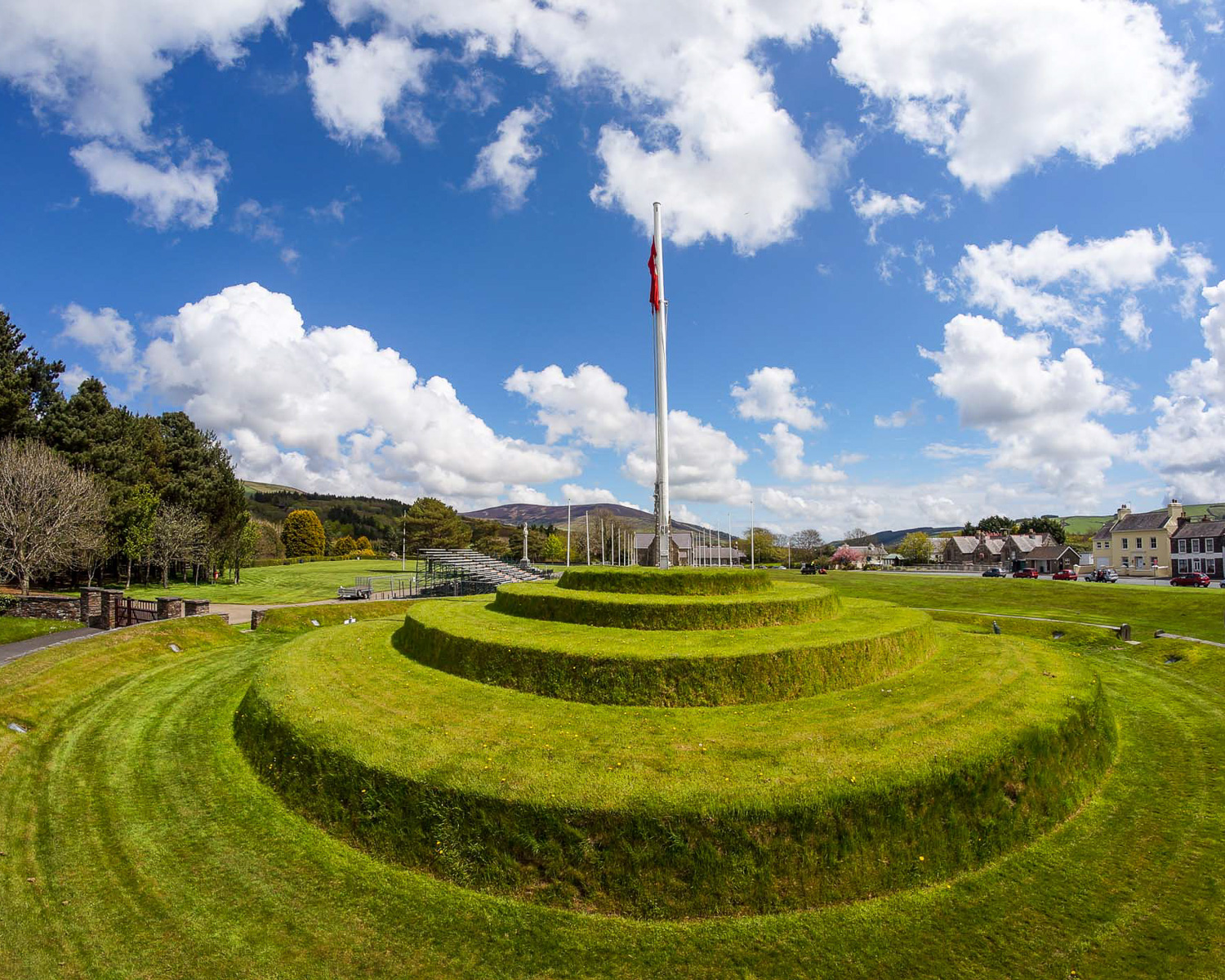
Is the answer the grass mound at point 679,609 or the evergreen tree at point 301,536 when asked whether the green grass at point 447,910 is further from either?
the evergreen tree at point 301,536

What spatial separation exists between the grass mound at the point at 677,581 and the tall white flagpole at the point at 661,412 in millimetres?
7274

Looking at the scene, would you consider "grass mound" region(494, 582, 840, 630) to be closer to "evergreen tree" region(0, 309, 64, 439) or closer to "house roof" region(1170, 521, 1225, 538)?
"evergreen tree" region(0, 309, 64, 439)

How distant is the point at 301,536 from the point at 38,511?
245ft

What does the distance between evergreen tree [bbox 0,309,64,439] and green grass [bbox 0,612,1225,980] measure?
1431 inches

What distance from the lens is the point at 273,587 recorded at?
52.5 m

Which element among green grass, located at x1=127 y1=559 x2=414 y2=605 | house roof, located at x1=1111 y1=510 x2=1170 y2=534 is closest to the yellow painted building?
house roof, located at x1=1111 y1=510 x2=1170 y2=534

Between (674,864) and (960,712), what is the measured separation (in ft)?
23.1

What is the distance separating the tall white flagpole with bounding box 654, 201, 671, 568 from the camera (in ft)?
85.1

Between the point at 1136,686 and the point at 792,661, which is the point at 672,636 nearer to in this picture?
the point at 792,661

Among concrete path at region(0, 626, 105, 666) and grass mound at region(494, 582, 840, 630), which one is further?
concrete path at region(0, 626, 105, 666)

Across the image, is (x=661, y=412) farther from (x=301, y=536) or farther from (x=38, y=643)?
(x=301, y=536)

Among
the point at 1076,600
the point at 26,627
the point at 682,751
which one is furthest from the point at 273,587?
the point at 1076,600

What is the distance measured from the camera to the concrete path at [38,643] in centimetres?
1948

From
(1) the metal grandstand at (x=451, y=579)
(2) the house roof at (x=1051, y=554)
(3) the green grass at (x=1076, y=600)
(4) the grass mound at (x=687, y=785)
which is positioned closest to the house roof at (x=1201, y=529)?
(2) the house roof at (x=1051, y=554)
